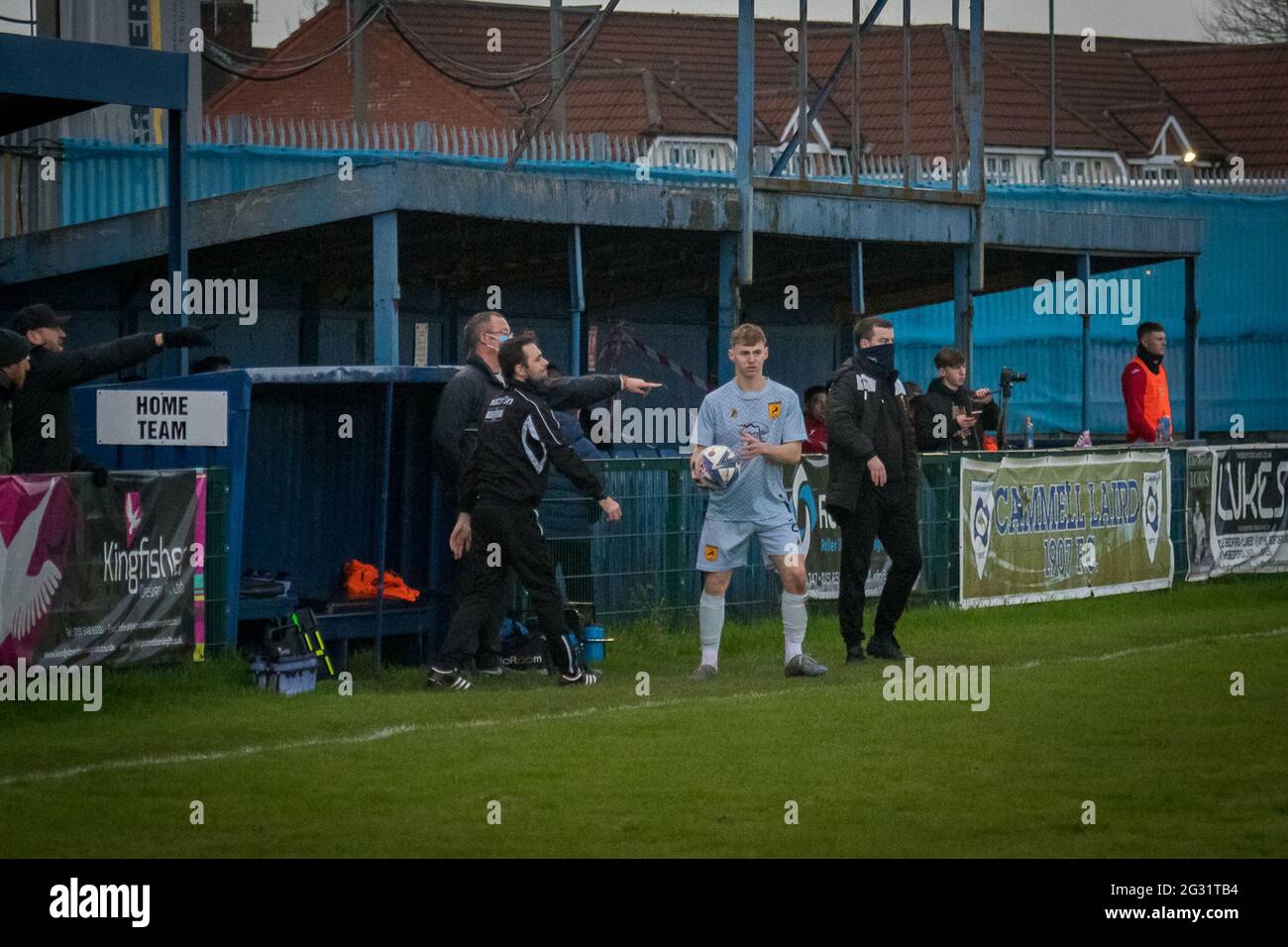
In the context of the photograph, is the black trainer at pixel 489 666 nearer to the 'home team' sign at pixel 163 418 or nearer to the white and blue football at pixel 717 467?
the white and blue football at pixel 717 467

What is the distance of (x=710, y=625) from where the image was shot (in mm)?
12578

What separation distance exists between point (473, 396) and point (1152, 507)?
27.5ft

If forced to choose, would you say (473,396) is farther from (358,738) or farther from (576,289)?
(576,289)

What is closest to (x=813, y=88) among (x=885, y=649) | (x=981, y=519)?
(x=981, y=519)

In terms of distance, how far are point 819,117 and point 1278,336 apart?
98.0 ft

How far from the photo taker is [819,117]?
60.0m

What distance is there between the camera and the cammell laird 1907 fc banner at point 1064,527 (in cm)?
1694

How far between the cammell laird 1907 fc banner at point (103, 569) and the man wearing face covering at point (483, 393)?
157 cm

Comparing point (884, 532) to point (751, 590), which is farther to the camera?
point (751, 590)

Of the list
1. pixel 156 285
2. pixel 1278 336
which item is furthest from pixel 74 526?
pixel 1278 336

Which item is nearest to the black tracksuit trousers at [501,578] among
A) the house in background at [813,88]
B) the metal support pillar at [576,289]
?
the metal support pillar at [576,289]

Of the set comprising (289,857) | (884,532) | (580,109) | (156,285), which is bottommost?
(289,857)

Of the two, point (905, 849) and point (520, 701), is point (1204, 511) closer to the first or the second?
point (520, 701)

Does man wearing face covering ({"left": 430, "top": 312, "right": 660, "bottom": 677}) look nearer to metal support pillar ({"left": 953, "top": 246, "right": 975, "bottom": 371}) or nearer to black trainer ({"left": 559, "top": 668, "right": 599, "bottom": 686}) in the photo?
black trainer ({"left": 559, "top": 668, "right": 599, "bottom": 686})
